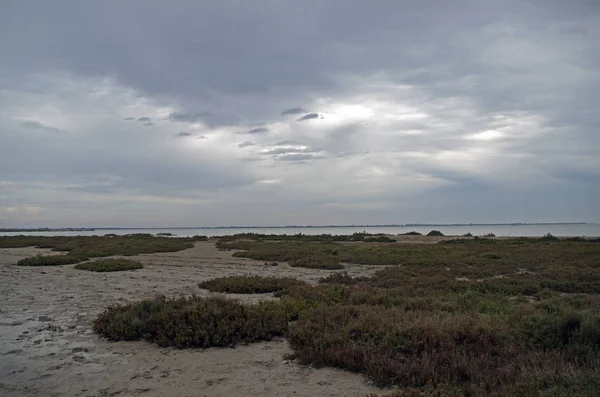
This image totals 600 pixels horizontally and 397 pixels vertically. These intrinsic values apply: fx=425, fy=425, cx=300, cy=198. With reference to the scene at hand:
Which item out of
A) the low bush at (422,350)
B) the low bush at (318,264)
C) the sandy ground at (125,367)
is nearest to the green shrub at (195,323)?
the sandy ground at (125,367)

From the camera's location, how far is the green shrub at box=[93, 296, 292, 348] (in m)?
8.30

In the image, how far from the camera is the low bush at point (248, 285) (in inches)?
571

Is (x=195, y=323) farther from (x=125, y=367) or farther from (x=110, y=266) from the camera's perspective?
(x=110, y=266)

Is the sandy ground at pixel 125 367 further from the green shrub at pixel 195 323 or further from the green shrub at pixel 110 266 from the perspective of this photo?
the green shrub at pixel 110 266

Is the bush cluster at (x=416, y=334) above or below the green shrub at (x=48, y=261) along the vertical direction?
above

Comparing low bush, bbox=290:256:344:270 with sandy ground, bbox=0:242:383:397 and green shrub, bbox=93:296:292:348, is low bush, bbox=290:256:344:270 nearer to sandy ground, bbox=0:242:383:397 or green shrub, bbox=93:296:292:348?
sandy ground, bbox=0:242:383:397

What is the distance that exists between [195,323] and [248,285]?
242 inches

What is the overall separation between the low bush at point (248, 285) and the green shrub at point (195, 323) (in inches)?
185

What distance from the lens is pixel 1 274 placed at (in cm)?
2072

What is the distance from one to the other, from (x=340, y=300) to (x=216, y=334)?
3954 millimetres

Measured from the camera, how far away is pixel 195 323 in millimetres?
8656

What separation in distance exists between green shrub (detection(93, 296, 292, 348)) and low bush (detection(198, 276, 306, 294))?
471cm

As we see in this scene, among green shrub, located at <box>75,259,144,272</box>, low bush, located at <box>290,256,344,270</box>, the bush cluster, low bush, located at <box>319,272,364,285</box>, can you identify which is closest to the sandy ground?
the bush cluster

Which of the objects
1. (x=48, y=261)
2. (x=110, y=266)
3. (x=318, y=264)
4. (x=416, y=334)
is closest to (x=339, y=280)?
(x=318, y=264)
